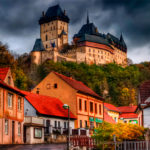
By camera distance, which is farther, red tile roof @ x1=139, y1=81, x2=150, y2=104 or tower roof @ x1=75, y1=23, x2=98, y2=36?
tower roof @ x1=75, y1=23, x2=98, y2=36

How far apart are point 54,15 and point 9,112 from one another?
129 metres

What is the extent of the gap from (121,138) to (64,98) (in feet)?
84.4

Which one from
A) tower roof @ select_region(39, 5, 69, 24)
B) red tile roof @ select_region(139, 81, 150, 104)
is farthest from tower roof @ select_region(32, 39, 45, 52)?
red tile roof @ select_region(139, 81, 150, 104)

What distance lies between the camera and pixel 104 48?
15000cm

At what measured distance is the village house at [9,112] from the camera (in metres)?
30.0

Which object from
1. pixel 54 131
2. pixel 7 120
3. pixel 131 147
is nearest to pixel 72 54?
pixel 54 131

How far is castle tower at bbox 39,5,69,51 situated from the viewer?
15400 centimetres

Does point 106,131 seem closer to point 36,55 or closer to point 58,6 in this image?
point 36,55

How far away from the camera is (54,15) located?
6216 inches

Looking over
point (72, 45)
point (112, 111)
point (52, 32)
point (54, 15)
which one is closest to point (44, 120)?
point (112, 111)

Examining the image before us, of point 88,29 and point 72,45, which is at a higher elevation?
point 88,29

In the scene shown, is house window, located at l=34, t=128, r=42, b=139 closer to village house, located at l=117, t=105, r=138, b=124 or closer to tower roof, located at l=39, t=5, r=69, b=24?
village house, located at l=117, t=105, r=138, b=124

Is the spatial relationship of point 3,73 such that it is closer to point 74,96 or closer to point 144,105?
point 144,105

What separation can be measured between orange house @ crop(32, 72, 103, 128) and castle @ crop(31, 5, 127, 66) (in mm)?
74680
